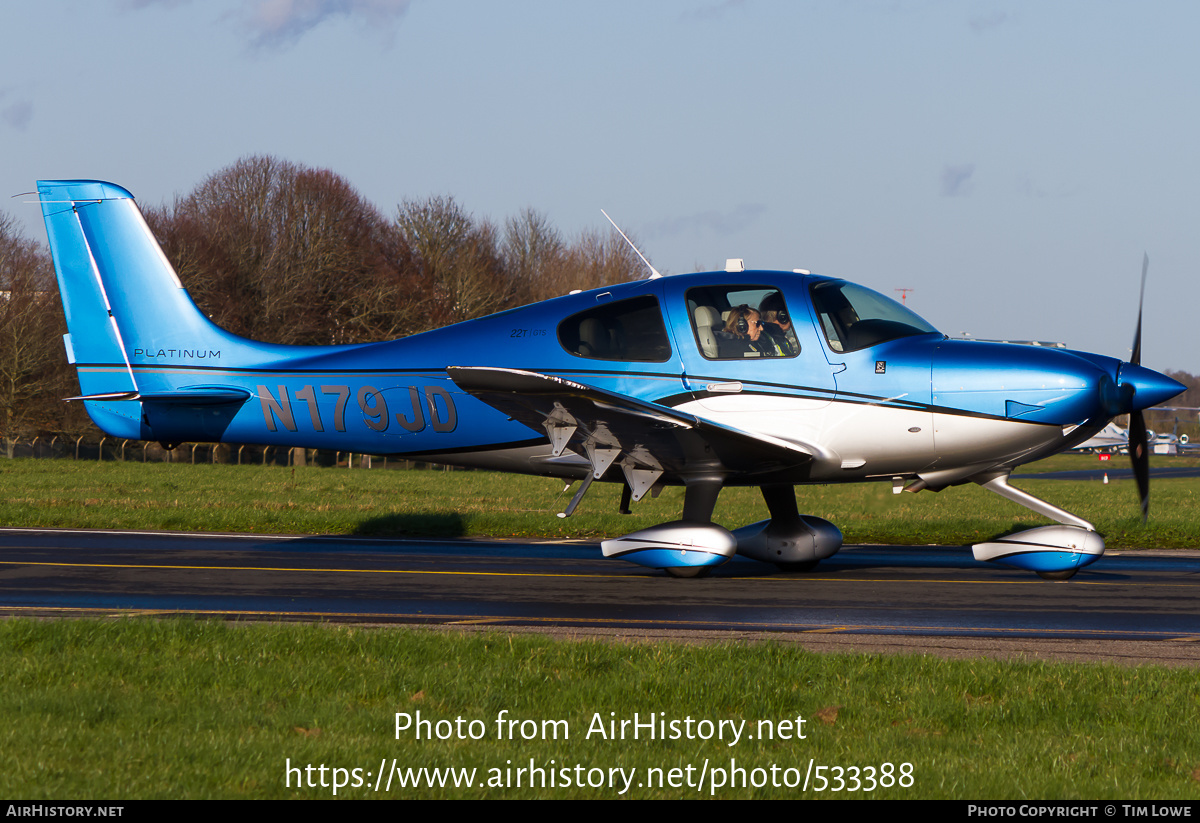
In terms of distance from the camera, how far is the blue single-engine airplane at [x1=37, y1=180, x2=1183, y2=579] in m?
10.5

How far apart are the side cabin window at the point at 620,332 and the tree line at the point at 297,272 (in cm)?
3934

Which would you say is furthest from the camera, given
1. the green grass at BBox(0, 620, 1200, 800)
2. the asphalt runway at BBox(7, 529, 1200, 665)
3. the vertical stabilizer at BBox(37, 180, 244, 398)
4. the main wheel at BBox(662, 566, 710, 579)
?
the vertical stabilizer at BBox(37, 180, 244, 398)

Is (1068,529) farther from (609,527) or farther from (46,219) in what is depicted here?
(46,219)

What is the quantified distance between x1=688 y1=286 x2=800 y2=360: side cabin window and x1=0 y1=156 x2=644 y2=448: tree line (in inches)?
1583

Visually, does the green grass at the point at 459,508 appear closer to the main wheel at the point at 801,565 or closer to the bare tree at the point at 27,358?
the main wheel at the point at 801,565

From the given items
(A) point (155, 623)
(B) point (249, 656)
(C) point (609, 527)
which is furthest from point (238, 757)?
(C) point (609, 527)

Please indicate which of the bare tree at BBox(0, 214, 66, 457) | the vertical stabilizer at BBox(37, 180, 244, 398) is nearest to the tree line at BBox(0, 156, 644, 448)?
the bare tree at BBox(0, 214, 66, 457)

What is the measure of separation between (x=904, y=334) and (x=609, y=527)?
6.79 metres

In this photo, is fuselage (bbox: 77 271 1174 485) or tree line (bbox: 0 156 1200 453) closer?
fuselage (bbox: 77 271 1174 485)

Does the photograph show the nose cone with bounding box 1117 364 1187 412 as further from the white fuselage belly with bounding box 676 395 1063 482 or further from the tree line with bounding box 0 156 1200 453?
the tree line with bounding box 0 156 1200 453

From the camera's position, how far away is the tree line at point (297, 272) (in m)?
46.0

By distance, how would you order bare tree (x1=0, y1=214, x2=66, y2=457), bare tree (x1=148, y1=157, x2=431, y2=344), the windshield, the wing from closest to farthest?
the wing < the windshield < bare tree (x1=0, y1=214, x2=66, y2=457) < bare tree (x1=148, y1=157, x2=431, y2=344)

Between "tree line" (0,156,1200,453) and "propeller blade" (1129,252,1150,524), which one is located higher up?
"tree line" (0,156,1200,453)

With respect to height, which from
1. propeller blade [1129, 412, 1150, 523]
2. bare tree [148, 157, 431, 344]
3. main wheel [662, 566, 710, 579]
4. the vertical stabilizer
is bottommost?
main wheel [662, 566, 710, 579]
